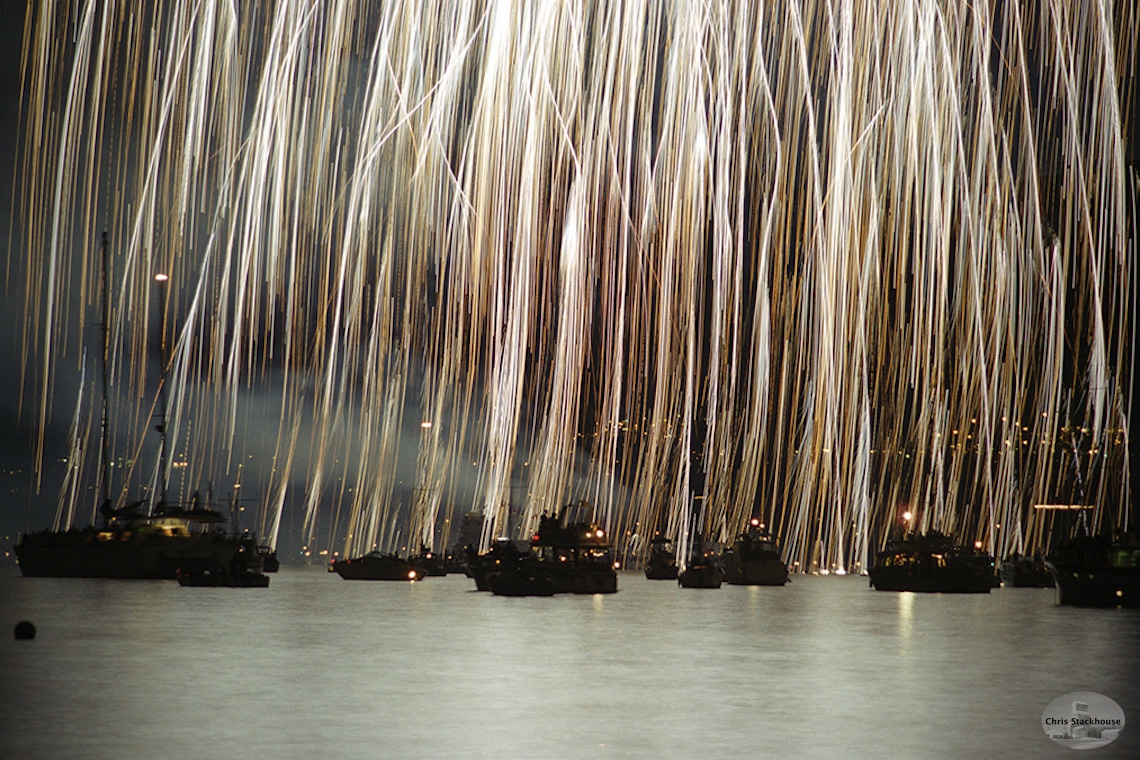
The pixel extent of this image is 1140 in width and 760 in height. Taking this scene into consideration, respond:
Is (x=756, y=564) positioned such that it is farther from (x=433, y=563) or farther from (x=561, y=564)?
(x=433, y=563)

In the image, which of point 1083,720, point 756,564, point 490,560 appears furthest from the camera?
point 756,564

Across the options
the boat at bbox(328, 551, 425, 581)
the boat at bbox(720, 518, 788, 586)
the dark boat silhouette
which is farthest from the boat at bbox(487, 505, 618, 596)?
the boat at bbox(328, 551, 425, 581)

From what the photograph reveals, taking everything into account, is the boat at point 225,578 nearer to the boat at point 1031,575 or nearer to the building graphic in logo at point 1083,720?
the building graphic in logo at point 1083,720

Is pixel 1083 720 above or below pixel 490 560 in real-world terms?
below

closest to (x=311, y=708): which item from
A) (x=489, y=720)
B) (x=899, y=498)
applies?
(x=489, y=720)

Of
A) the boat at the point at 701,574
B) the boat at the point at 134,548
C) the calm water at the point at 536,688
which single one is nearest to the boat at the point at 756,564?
the boat at the point at 701,574

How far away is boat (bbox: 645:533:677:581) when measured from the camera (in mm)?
154875

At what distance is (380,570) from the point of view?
135m

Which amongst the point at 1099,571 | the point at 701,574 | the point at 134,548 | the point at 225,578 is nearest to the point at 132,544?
the point at 134,548

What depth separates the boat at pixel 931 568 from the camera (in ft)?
331

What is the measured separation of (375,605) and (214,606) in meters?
9.63

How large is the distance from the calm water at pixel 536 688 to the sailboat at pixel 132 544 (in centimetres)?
5902

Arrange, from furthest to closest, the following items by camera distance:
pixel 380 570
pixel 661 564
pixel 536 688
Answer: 1. pixel 661 564
2. pixel 380 570
3. pixel 536 688

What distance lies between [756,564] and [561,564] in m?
48.4
